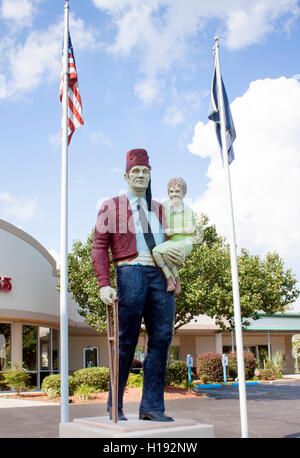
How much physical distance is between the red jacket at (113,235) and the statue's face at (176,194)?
49 centimetres

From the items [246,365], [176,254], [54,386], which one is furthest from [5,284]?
[176,254]

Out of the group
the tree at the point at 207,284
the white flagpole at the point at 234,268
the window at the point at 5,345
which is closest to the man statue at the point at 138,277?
the white flagpole at the point at 234,268

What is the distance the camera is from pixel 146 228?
5410 mm

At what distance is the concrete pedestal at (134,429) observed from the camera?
4344mm

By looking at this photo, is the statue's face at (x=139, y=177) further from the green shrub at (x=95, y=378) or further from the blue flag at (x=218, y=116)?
the green shrub at (x=95, y=378)

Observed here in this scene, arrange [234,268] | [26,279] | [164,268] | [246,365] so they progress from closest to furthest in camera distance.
A: [164,268]
[234,268]
[26,279]
[246,365]

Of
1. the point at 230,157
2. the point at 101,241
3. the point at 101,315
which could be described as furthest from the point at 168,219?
the point at 101,315

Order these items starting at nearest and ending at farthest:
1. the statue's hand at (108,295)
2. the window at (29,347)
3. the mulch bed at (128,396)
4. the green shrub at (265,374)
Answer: the statue's hand at (108,295), the mulch bed at (128,396), the window at (29,347), the green shrub at (265,374)

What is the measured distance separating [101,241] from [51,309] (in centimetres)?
1724

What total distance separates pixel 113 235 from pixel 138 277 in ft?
1.87

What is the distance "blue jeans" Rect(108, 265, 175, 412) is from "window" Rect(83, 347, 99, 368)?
25428 millimetres

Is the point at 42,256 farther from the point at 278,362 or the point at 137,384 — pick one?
the point at 278,362

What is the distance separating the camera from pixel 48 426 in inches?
419

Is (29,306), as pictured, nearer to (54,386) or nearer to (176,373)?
(54,386)
